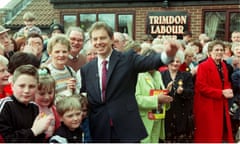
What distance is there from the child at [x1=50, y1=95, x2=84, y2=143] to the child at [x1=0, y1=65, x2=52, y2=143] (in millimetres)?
319

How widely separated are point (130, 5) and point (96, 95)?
10.4 m

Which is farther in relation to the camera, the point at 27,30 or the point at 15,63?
the point at 27,30

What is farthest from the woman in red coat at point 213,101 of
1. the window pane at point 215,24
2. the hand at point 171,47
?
the window pane at point 215,24

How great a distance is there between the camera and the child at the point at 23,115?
327cm

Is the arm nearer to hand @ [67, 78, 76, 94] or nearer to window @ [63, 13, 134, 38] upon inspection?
hand @ [67, 78, 76, 94]

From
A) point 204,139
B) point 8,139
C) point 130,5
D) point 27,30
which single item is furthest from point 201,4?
point 8,139

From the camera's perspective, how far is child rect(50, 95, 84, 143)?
12.3 ft

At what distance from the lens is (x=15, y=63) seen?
402cm

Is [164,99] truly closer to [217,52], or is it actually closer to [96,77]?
[96,77]

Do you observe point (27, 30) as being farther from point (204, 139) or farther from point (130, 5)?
point (130, 5)

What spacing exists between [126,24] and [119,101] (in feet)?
34.8

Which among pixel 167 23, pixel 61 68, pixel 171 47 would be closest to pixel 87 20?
pixel 167 23

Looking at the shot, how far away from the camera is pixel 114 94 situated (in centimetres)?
384

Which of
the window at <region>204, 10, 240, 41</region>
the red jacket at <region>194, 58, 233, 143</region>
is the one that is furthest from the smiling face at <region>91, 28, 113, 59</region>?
the window at <region>204, 10, 240, 41</region>
